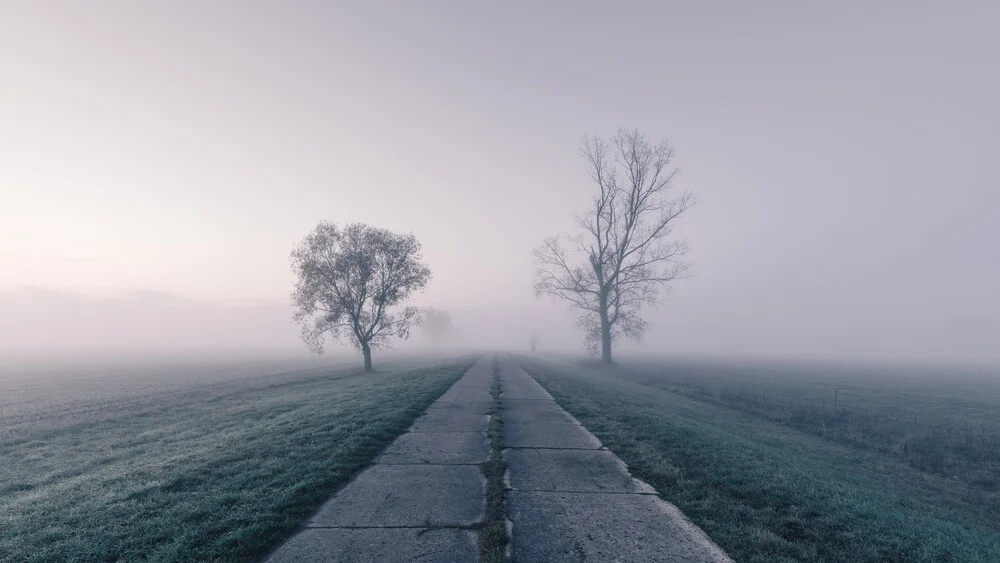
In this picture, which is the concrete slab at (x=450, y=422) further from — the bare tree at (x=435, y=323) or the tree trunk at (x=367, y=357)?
the bare tree at (x=435, y=323)

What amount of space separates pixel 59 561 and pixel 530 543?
4.86 metres

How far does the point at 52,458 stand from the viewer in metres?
10.9

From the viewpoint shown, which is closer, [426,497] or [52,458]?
[426,497]

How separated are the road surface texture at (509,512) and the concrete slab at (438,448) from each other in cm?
2

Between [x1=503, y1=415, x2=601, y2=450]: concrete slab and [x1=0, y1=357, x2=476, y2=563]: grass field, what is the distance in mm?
2758

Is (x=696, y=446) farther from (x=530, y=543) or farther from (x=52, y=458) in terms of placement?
(x=52, y=458)

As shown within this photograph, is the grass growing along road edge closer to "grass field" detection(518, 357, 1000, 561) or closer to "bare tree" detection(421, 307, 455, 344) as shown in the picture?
"grass field" detection(518, 357, 1000, 561)

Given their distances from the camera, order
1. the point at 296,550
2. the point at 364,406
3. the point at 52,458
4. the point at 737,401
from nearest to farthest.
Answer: the point at 296,550, the point at 52,458, the point at 364,406, the point at 737,401

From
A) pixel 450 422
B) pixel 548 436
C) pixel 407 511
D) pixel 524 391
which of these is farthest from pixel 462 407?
pixel 407 511

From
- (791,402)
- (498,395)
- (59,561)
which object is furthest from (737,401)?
(59,561)

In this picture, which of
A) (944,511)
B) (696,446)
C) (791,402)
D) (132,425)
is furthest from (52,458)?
(791,402)

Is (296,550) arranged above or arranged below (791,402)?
above

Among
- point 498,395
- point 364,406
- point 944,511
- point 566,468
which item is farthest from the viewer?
point 498,395

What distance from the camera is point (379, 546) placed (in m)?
4.48
